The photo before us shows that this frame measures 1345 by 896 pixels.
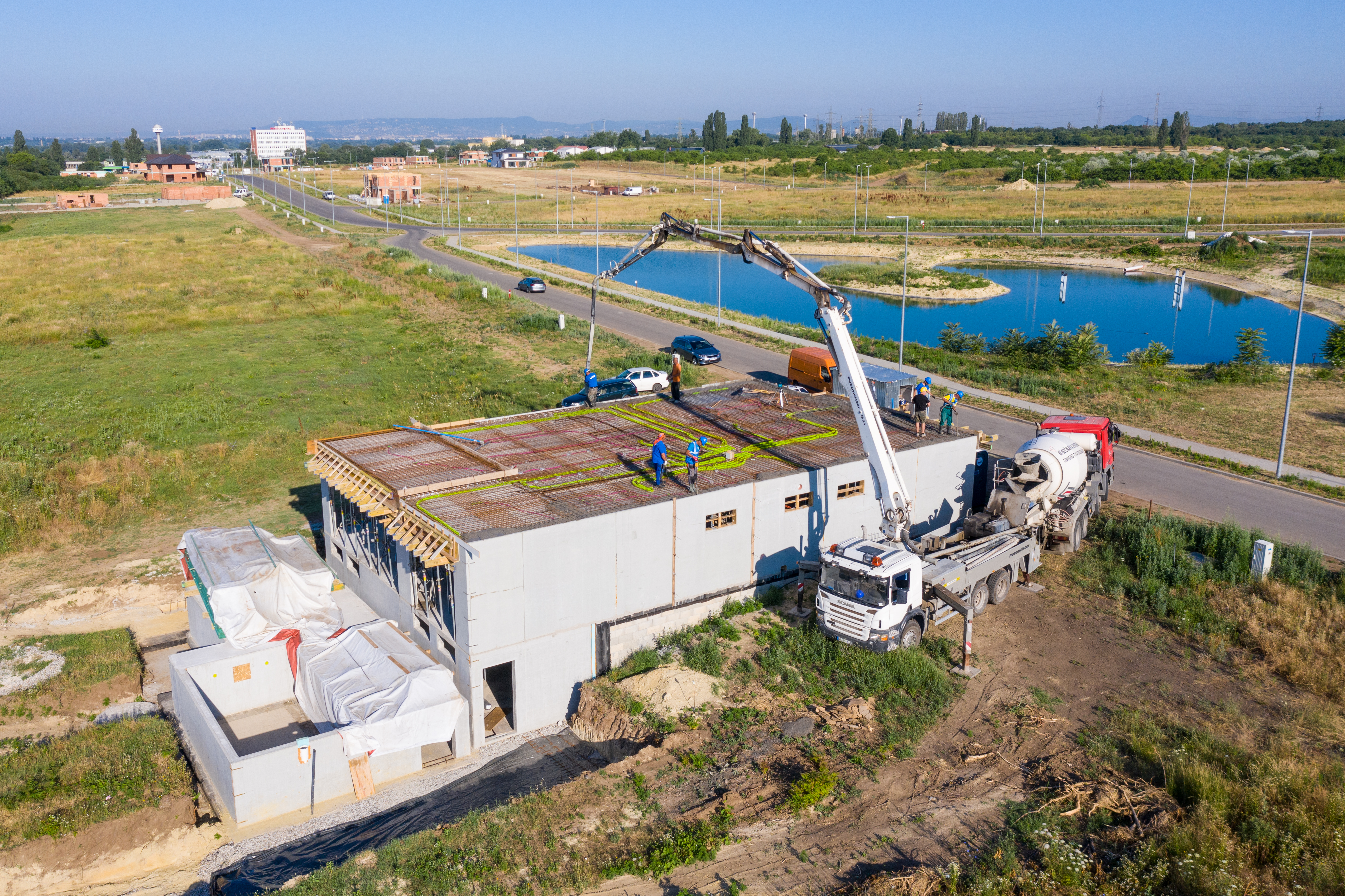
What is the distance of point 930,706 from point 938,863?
4.82 metres

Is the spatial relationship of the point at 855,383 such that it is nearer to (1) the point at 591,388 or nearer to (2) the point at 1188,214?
(1) the point at 591,388

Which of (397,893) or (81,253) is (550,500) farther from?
(81,253)

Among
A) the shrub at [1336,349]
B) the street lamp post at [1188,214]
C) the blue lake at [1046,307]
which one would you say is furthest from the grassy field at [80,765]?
the street lamp post at [1188,214]

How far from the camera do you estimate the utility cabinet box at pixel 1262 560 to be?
76.0ft

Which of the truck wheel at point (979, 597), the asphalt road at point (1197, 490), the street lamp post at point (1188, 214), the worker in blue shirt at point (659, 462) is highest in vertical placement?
the street lamp post at point (1188, 214)

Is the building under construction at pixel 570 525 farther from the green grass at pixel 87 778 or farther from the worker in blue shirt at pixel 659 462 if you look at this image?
the green grass at pixel 87 778

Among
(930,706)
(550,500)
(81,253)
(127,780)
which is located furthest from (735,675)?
(81,253)

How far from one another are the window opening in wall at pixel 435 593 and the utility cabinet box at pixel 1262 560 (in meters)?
19.9

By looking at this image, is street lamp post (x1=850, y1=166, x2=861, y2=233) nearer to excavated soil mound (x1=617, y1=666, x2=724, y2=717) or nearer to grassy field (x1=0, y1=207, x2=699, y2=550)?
grassy field (x1=0, y1=207, x2=699, y2=550)

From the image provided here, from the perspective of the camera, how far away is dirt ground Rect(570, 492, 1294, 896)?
14289 mm

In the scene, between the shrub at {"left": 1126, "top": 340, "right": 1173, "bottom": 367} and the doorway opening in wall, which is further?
the shrub at {"left": 1126, "top": 340, "right": 1173, "bottom": 367}

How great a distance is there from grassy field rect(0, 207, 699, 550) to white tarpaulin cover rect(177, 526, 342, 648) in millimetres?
5591

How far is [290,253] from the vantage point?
87.2 metres

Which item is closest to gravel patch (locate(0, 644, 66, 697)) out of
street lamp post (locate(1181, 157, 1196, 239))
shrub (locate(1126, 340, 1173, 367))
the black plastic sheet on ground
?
the black plastic sheet on ground
